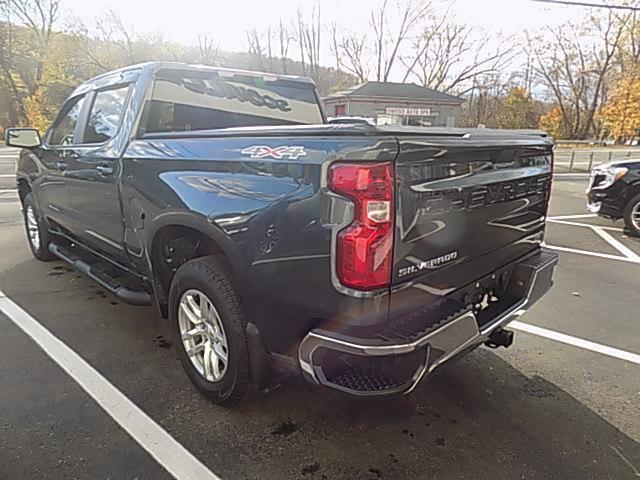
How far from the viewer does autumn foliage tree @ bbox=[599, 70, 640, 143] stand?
32.6 m

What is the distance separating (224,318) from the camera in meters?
2.39

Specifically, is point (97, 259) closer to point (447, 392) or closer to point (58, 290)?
point (58, 290)

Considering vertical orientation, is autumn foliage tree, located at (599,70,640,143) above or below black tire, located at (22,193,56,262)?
above

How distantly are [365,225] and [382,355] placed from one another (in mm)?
524

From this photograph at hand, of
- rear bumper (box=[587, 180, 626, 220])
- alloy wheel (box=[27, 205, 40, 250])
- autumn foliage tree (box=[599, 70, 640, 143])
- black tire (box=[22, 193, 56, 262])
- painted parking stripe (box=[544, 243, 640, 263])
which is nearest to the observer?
black tire (box=[22, 193, 56, 262])

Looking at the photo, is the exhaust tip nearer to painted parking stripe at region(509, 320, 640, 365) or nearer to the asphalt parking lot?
the asphalt parking lot

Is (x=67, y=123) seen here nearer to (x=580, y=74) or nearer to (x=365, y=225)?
(x=365, y=225)

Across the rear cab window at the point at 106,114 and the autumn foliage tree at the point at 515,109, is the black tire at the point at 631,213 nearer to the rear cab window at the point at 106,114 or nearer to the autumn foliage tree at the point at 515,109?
the rear cab window at the point at 106,114

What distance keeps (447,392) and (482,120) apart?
40.7m

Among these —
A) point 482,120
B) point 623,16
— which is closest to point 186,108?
point 482,120

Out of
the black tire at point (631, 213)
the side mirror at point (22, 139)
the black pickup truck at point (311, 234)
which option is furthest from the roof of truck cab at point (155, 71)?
the black tire at point (631, 213)

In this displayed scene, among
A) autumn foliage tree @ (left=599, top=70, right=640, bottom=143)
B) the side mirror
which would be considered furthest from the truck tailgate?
autumn foliage tree @ (left=599, top=70, right=640, bottom=143)

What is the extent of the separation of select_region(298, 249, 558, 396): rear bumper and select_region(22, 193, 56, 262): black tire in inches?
166

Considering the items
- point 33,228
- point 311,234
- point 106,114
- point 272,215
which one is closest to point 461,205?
point 311,234
